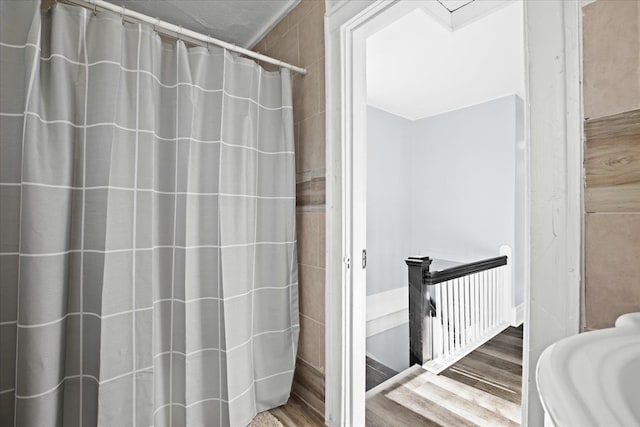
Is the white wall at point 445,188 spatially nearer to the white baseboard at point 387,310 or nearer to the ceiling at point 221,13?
the white baseboard at point 387,310

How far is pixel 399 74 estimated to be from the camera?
2537 mm

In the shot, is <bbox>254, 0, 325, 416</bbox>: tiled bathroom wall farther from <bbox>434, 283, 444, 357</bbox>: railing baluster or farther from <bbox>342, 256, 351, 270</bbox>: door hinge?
<bbox>434, 283, 444, 357</bbox>: railing baluster

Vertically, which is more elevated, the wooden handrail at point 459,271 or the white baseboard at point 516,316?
the wooden handrail at point 459,271

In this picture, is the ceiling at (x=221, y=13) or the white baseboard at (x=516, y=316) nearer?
the ceiling at (x=221, y=13)

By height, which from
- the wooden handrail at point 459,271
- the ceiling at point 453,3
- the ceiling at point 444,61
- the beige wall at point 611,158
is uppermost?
the ceiling at point 453,3

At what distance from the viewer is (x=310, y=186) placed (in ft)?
5.27

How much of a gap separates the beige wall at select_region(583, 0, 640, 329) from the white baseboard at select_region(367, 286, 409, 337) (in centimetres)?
170

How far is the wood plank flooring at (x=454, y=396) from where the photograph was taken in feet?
5.14

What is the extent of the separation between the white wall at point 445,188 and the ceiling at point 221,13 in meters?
1.37

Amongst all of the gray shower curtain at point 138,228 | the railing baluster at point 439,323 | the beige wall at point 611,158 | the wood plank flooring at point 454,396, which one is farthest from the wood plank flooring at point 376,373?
the beige wall at point 611,158

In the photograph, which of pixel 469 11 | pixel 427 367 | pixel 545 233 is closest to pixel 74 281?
pixel 545 233

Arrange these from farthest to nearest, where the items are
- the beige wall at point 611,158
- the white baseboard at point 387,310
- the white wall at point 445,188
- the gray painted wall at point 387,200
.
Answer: the white wall at point 445,188 → the gray painted wall at point 387,200 → the white baseboard at point 387,310 → the beige wall at point 611,158

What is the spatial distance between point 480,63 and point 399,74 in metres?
0.59

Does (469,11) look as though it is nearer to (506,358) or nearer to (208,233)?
(208,233)
